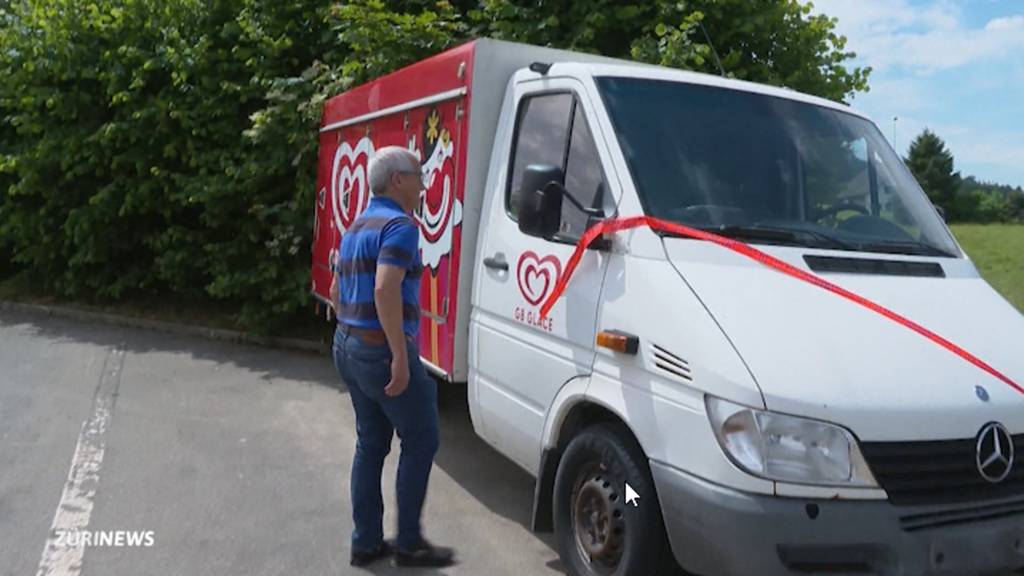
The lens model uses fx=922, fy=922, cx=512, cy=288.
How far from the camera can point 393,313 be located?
392 centimetres

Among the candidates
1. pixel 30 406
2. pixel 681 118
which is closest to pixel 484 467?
pixel 681 118

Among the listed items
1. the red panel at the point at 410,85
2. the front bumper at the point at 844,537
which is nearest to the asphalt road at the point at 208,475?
the front bumper at the point at 844,537

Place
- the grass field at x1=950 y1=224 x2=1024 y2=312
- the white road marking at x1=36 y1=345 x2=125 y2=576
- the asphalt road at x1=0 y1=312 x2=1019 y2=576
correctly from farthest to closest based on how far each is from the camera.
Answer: the grass field at x1=950 y1=224 x2=1024 y2=312 → the asphalt road at x1=0 y1=312 x2=1019 y2=576 → the white road marking at x1=36 y1=345 x2=125 y2=576

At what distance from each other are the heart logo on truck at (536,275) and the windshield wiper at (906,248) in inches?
52.6

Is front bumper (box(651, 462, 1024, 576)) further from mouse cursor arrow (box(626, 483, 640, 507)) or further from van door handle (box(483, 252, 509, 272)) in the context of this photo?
van door handle (box(483, 252, 509, 272))

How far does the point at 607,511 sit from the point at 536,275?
1.20 meters

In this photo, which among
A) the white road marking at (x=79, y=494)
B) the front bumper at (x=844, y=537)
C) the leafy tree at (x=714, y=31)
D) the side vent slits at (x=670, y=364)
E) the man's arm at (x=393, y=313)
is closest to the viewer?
the front bumper at (x=844, y=537)

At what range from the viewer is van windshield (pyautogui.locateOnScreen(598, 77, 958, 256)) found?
3920mm

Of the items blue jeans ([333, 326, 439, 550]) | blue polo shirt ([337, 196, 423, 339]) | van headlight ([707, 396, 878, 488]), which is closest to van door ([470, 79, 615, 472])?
blue jeans ([333, 326, 439, 550])

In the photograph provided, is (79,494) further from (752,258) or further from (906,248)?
(906,248)

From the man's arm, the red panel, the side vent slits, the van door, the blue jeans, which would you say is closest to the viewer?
the side vent slits

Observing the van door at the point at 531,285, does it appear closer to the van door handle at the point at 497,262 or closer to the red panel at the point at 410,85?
the van door handle at the point at 497,262

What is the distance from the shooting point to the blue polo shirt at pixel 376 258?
13.0 feet

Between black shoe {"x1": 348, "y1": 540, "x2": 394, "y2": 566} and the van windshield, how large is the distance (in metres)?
2.12
